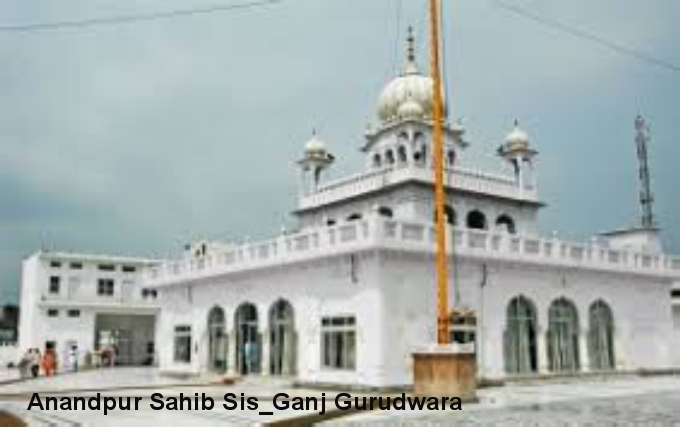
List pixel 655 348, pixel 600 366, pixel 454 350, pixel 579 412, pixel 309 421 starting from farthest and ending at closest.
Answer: pixel 655 348
pixel 600 366
pixel 454 350
pixel 579 412
pixel 309 421

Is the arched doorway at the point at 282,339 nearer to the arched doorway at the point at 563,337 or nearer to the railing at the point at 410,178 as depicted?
the railing at the point at 410,178

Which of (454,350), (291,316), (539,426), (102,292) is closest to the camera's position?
(539,426)

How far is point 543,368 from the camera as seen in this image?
1049 inches

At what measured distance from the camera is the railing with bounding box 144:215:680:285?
2264 centimetres

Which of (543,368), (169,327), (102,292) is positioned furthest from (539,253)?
(102,292)

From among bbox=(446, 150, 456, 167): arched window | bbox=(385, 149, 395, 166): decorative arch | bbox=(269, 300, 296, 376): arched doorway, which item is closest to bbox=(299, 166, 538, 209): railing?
bbox=(385, 149, 395, 166): decorative arch

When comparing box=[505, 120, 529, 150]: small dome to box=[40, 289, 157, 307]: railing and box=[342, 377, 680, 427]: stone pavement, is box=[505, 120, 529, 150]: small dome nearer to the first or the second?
box=[342, 377, 680, 427]: stone pavement

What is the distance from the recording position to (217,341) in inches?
1187

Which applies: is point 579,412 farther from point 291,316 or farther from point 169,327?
point 169,327

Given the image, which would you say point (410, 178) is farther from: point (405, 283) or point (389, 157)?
point (405, 283)

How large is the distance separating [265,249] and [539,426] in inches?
620

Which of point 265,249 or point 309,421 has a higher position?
point 265,249

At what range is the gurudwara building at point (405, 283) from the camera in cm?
2289

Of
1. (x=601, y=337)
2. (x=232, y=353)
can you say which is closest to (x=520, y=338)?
(x=601, y=337)
